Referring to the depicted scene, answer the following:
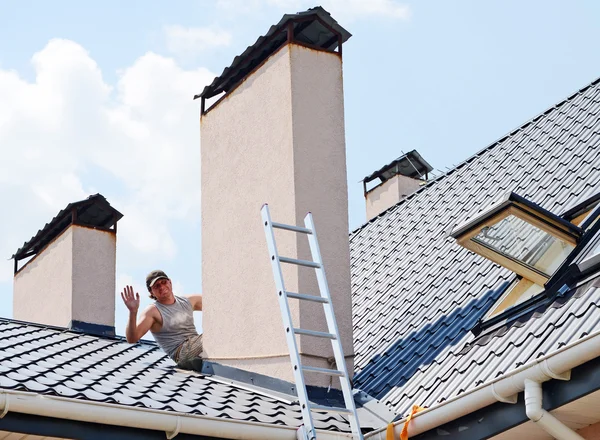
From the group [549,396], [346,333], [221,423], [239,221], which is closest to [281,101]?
[239,221]

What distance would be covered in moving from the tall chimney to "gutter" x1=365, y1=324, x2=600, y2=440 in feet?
4.25

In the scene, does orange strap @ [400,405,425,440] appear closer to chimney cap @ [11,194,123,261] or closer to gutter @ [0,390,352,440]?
gutter @ [0,390,352,440]

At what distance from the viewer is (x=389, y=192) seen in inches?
516

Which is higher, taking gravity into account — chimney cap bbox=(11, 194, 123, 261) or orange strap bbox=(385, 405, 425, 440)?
chimney cap bbox=(11, 194, 123, 261)

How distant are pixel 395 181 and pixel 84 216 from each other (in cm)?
447

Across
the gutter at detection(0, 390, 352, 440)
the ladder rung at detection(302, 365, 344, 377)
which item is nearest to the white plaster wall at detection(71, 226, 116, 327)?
the ladder rung at detection(302, 365, 344, 377)

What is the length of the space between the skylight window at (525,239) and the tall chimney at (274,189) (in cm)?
123

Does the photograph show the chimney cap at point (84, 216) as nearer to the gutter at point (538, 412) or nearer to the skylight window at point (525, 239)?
the skylight window at point (525, 239)

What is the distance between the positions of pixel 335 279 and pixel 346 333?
39 centimetres

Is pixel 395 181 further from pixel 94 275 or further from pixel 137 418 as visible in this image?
pixel 137 418

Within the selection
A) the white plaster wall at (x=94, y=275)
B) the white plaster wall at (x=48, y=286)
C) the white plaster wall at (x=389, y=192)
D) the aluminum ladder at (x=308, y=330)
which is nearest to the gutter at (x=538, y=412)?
the aluminum ladder at (x=308, y=330)

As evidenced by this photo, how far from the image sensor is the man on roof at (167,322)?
23.6 ft

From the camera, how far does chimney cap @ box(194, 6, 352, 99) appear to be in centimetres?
750

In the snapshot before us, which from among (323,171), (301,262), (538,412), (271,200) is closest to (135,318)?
(271,200)
